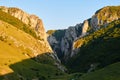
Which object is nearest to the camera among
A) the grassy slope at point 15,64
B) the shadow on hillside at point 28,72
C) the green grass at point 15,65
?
the shadow on hillside at point 28,72

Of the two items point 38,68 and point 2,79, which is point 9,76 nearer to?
point 2,79

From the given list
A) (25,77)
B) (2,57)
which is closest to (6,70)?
(25,77)

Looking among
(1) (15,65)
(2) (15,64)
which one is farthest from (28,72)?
(2) (15,64)

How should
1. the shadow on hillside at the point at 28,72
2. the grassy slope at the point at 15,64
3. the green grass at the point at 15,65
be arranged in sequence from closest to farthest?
the shadow on hillside at the point at 28,72
the green grass at the point at 15,65
the grassy slope at the point at 15,64

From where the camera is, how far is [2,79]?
110938 mm

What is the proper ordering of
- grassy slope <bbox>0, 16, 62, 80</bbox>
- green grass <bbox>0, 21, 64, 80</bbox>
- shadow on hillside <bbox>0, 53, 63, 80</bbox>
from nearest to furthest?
1. shadow on hillside <bbox>0, 53, 63, 80</bbox>
2. green grass <bbox>0, 21, 64, 80</bbox>
3. grassy slope <bbox>0, 16, 62, 80</bbox>

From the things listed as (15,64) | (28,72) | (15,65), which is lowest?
(28,72)

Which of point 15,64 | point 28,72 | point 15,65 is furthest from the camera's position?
point 15,64

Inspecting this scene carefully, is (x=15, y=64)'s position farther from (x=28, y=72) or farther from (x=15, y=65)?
(x=28, y=72)

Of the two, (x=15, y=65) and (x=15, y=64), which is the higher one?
(x=15, y=64)

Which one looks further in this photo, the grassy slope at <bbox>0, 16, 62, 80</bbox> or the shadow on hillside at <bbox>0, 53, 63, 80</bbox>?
the grassy slope at <bbox>0, 16, 62, 80</bbox>

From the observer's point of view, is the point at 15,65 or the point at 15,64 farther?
the point at 15,64

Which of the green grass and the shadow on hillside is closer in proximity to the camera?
the shadow on hillside

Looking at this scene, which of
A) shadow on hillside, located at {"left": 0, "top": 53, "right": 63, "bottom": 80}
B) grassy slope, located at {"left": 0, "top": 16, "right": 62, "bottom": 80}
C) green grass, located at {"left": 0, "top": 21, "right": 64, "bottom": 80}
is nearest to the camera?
shadow on hillside, located at {"left": 0, "top": 53, "right": 63, "bottom": 80}
